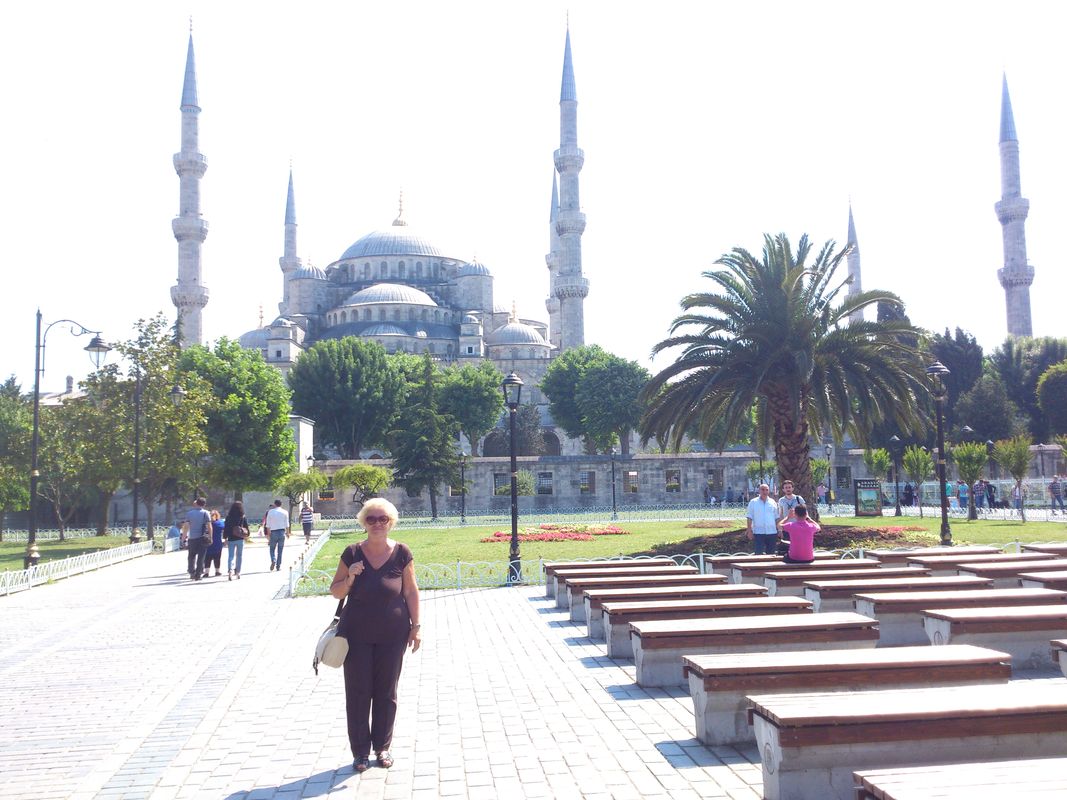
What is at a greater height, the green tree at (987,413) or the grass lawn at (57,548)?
the green tree at (987,413)

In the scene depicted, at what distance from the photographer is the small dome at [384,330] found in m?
71.4

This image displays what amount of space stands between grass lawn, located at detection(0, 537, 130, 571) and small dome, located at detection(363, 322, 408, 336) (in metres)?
39.2

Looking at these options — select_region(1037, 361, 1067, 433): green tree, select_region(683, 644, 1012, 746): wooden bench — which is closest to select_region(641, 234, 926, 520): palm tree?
select_region(683, 644, 1012, 746): wooden bench

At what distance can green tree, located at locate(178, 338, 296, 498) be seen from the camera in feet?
107

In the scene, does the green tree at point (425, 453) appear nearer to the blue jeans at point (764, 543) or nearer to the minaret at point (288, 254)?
the blue jeans at point (764, 543)

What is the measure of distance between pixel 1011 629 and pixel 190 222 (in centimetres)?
5092

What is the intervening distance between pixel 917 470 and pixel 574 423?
31960 millimetres

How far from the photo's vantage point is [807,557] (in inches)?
407

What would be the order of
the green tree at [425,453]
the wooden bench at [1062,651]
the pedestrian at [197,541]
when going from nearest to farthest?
the wooden bench at [1062,651]
the pedestrian at [197,541]
the green tree at [425,453]

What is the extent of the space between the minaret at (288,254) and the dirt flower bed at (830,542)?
6963 cm

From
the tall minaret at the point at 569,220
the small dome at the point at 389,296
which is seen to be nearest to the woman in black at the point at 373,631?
the tall minaret at the point at 569,220

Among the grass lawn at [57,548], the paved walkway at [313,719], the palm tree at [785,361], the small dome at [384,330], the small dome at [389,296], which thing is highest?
the small dome at [389,296]

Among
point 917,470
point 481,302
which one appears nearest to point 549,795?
point 917,470

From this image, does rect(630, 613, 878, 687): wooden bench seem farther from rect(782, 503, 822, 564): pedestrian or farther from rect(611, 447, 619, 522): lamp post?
rect(611, 447, 619, 522): lamp post
